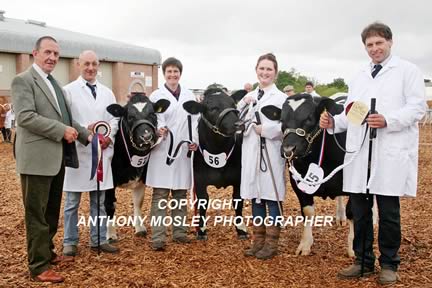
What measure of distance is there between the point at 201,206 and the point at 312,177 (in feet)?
5.49

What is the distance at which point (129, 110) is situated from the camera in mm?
5898

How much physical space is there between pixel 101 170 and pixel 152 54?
2613cm

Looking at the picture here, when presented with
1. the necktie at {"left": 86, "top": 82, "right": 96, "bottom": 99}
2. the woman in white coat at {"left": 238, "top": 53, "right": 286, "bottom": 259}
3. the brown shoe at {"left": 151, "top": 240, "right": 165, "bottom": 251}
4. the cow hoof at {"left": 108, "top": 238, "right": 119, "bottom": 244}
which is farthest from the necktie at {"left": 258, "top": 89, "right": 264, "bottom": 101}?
the cow hoof at {"left": 108, "top": 238, "right": 119, "bottom": 244}

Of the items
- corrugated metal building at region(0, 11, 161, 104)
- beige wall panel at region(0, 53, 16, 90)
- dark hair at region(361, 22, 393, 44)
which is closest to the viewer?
dark hair at region(361, 22, 393, 44)

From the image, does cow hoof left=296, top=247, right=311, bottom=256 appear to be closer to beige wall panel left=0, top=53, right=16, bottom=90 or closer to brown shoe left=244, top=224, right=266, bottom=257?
brown shoe left=244, top=224, right=266, bottom=257

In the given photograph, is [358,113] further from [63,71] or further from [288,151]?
[63,71]

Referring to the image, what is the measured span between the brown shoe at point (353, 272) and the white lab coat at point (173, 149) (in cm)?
213

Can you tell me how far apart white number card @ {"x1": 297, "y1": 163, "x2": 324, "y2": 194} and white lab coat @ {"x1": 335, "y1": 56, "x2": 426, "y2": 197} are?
2.20ft

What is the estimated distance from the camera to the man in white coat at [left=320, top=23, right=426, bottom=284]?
431cm

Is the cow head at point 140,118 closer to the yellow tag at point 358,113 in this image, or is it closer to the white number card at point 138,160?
the white number card at point 138,160

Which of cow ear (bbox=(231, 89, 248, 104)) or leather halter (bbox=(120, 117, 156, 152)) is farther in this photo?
cow ear (bbox=(231, 89, 248, 104))

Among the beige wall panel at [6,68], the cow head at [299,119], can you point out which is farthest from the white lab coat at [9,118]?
the cow head at [299,119]

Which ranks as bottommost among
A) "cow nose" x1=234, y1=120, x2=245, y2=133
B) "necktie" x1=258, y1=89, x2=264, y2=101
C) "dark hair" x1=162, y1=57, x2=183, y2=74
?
"cow nose" x1=234, y1=120, x2=245, y2=133

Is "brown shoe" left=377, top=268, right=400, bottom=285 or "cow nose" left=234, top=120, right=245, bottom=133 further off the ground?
"cow nose" left=234, top=120, right=245, bottom=133
